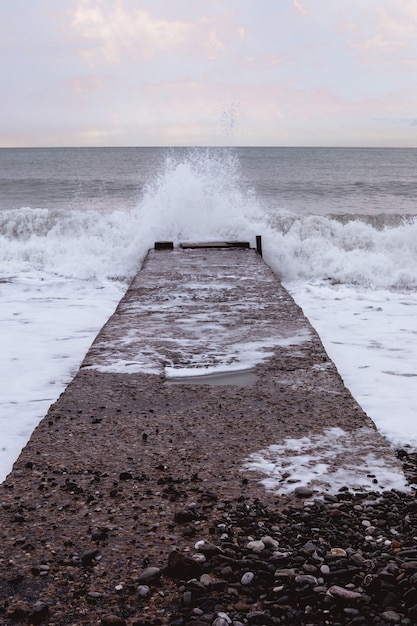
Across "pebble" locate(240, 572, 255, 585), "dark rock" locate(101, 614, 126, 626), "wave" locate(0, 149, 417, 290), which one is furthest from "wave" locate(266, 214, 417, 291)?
"dark rock" locate(101, 614, 126, 626)

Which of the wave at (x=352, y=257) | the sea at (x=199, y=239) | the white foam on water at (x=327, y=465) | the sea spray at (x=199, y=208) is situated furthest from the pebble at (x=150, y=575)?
the sea spray at (x=199, y=208)

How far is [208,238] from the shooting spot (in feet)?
32.0

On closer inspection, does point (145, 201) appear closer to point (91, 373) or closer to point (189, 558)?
point (91, 373)

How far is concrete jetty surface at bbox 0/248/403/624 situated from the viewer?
1.78m

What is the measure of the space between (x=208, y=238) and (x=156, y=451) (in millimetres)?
7428

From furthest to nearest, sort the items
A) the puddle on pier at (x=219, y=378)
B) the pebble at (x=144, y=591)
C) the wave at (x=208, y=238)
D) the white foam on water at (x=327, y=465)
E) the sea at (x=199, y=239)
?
the wave at (x=208, y=238), the sea at (x=199, y=239), the puddle on pier at (x=219, y=378), the white foam on water at (x=327, y=465), the pebble at (x=144, y=591)

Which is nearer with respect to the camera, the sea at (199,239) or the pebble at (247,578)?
the pebble at (247,578)

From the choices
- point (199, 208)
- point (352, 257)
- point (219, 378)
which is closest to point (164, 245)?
point (199, 208)

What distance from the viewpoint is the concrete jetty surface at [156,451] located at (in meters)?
1.78

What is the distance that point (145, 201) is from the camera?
1078 centimetres

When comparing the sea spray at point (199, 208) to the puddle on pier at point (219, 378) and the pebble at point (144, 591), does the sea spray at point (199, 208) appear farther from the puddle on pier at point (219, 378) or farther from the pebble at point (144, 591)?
the pebble at point (144, 591)

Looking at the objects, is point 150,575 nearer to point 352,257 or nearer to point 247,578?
point 247,578

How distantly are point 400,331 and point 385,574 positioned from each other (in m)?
4.49

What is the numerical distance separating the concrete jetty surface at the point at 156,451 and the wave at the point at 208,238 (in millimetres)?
5286
